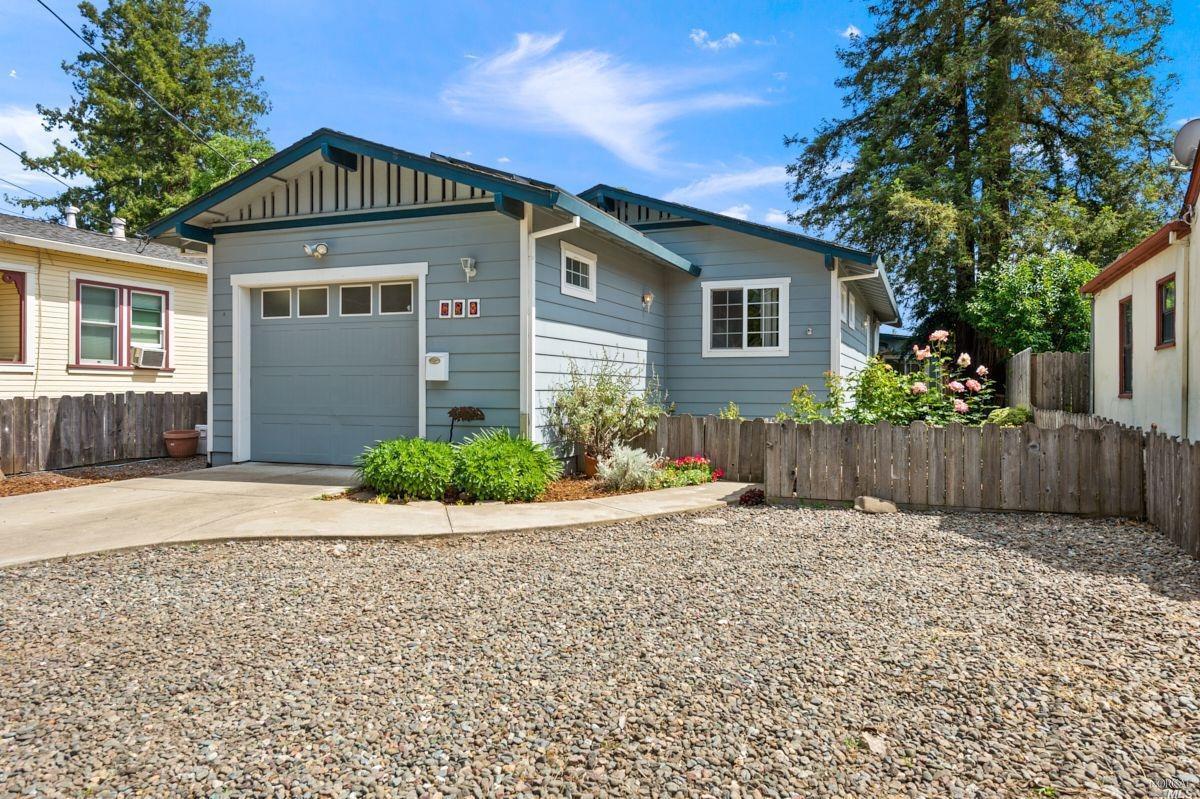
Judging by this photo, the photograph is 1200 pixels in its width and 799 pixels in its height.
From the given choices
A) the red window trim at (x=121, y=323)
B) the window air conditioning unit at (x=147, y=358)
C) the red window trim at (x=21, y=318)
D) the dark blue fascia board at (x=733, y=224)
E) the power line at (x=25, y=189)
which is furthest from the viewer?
the power line at (x=25, y=189)

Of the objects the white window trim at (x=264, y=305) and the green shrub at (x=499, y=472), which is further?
the white window trim at (x=264, y=305)

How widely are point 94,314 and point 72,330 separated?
0.48 m

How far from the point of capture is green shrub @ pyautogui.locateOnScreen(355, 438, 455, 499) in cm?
632

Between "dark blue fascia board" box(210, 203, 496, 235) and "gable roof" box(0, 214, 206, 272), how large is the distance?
225cm

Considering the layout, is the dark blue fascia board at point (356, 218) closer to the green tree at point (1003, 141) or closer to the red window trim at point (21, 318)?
the red window trim at point (21, 318)

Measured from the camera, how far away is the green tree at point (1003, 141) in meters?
16.0

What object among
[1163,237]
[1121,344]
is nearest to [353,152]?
[1163,237]

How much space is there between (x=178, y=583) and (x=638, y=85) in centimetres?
1359

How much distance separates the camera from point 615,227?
8.13 metres

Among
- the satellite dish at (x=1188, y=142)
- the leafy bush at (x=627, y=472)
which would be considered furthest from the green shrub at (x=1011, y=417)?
the leafy bush at (x=627, y=472)

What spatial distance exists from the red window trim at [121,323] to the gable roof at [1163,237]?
49.2 feet

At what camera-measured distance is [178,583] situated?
4.01 m

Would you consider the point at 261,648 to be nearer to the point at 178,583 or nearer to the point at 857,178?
the point at 178,583

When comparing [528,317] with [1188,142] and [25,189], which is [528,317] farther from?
[25,189]
